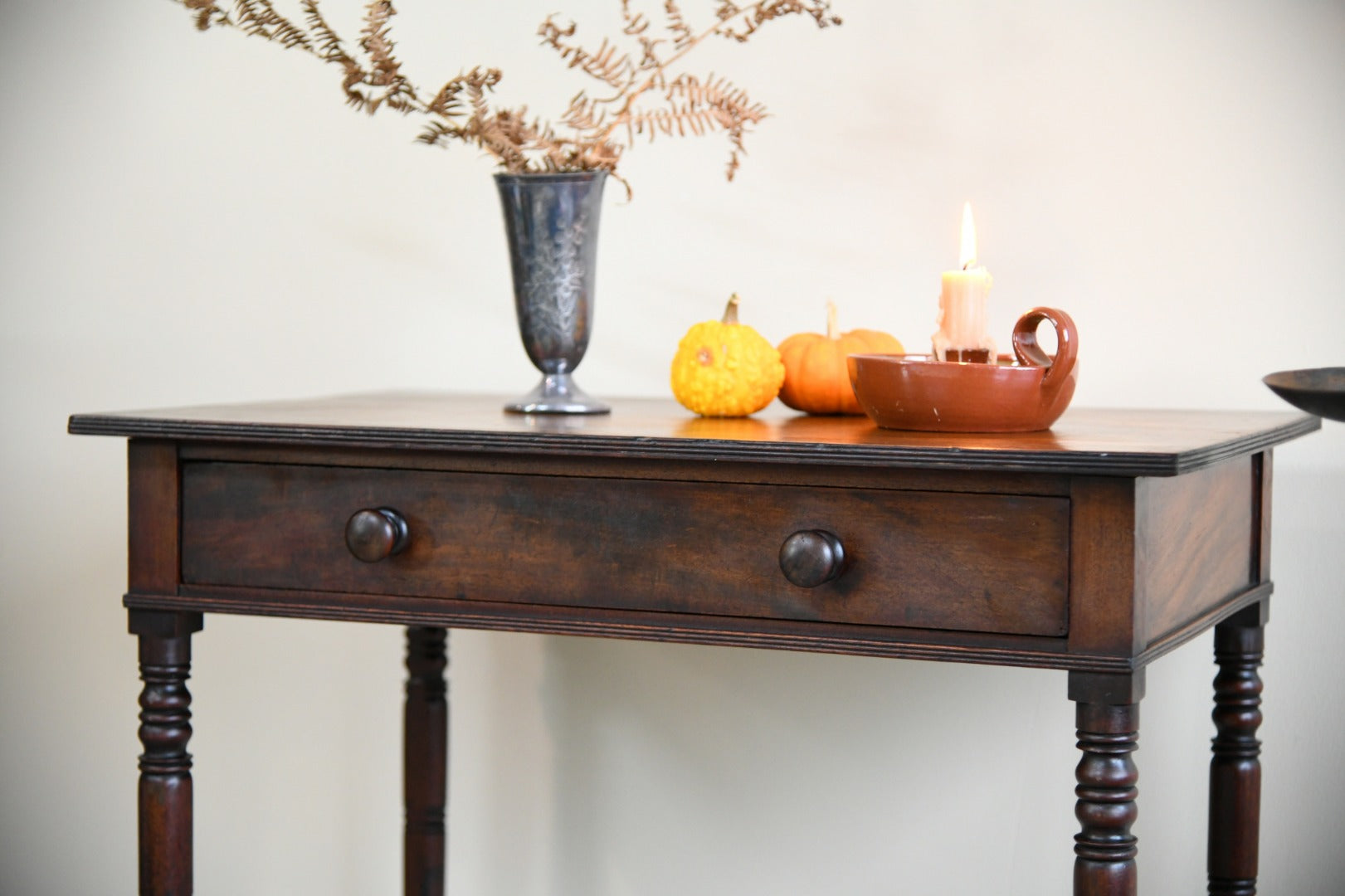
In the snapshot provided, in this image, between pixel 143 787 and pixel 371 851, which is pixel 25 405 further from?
pixel 143 787

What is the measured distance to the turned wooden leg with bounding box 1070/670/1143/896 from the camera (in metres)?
1.11

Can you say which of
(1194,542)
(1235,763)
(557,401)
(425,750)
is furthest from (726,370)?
(425,750)

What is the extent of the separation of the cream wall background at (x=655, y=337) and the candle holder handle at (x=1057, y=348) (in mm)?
586

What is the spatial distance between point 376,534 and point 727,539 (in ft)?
1.02

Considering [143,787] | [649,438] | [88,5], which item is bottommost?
[143,787]

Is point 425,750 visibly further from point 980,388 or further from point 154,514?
point 980,388

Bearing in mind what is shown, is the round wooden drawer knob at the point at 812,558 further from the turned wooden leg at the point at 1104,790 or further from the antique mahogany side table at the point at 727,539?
the turned wooden leg at the point at 1104,790

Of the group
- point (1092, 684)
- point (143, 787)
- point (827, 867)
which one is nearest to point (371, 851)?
point (827, 867)

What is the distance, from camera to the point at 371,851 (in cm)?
217

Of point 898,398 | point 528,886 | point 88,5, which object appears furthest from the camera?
point 88,5

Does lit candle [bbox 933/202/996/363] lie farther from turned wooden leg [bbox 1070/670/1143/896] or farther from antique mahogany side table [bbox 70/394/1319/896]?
turned wooden leg [bbox 1070/670/1143/896]

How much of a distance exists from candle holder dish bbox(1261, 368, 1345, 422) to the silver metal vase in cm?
63

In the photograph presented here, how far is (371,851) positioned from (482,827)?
18 cm

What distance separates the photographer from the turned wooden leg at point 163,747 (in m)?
1.38
